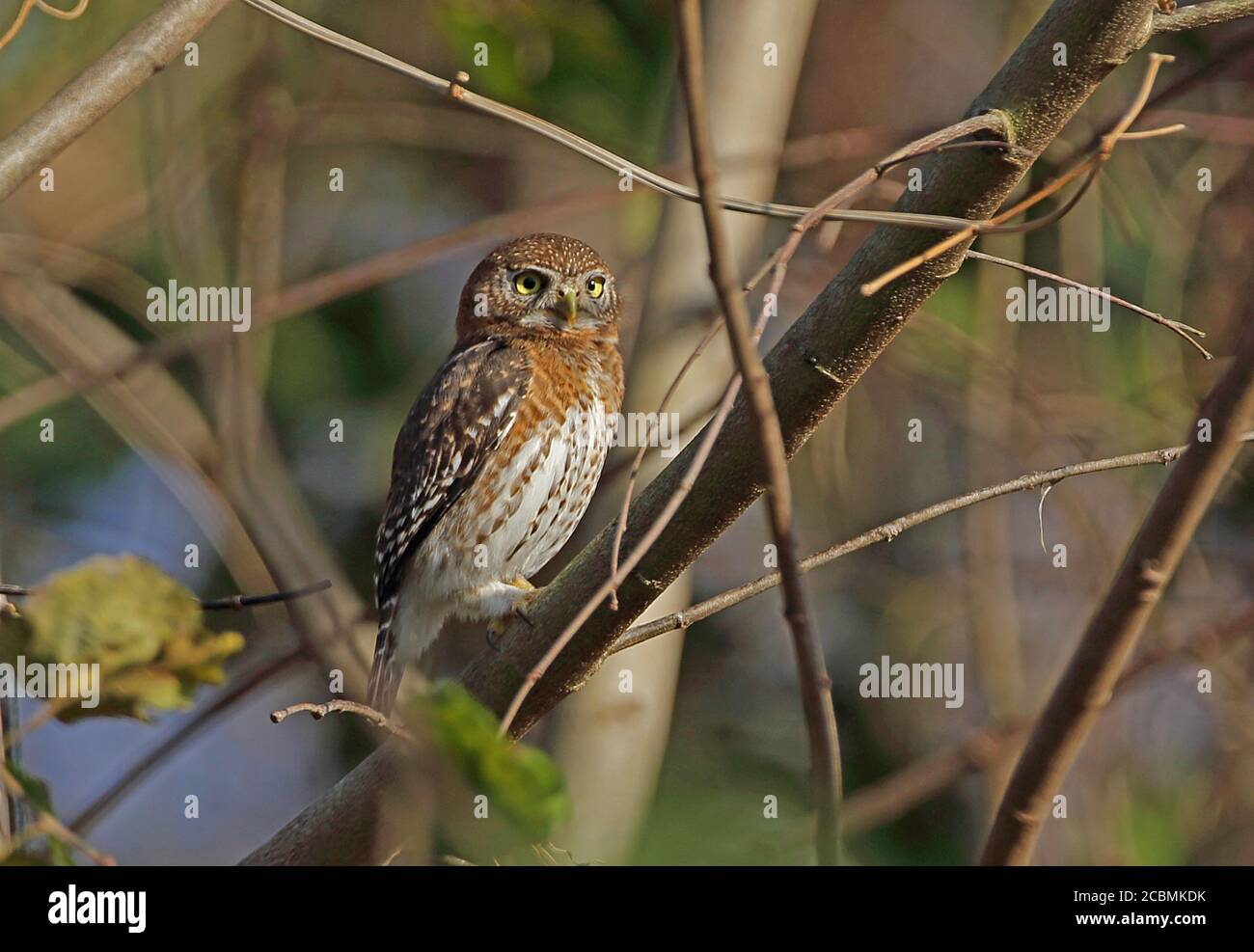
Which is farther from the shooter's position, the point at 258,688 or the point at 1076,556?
the point at 1076,556

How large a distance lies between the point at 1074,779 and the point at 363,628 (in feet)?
10.1

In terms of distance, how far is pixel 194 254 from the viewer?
5410 mm

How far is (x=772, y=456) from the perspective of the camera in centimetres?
173

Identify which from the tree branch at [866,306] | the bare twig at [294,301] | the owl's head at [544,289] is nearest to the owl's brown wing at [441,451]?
the owl's head at [544,289]

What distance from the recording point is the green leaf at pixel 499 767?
1.77m

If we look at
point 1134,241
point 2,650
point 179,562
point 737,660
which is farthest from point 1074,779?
point 2,650

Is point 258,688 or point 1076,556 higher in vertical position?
point 1076,556

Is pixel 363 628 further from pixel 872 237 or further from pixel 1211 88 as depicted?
pixel 1211 88
